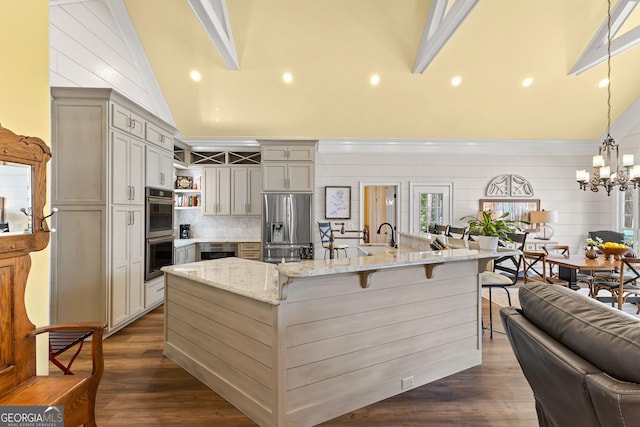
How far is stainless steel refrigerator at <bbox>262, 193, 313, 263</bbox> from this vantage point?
5355 millimetres

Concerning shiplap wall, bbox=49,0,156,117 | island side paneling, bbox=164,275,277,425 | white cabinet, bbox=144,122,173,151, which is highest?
shiplap wall, bbox=49,0,156,117

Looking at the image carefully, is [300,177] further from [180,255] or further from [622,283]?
[622,283]

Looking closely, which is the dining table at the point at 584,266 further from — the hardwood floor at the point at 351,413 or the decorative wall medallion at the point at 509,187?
the decorative wall medallion at the point at 509,187

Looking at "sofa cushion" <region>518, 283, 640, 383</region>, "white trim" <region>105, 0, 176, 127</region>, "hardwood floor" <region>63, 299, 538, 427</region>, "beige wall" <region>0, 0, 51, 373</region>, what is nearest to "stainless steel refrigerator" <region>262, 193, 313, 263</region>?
"white trim" <region>105, 0, 176, 127</region>

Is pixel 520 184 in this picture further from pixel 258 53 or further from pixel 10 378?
pixel 10 378

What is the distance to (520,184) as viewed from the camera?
6.23 metres

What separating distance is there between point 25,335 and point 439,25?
195 inches

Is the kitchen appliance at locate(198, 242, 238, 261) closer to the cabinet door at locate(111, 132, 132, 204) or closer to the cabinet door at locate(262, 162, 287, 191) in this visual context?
the cabinet door at locate(262, 162, 287, 191)

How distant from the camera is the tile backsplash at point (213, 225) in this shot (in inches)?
244

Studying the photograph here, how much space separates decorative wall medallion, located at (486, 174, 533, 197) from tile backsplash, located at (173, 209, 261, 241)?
16.2ft

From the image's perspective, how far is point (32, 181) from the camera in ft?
5.35

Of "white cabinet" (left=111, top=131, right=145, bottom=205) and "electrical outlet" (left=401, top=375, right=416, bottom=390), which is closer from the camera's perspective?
"electrical outlet" (left=401, top=375, right=416, bottom=390)

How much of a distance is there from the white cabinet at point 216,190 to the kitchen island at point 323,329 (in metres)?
3.28

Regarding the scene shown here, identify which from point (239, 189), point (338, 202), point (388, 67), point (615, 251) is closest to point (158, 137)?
point (239, 189)
